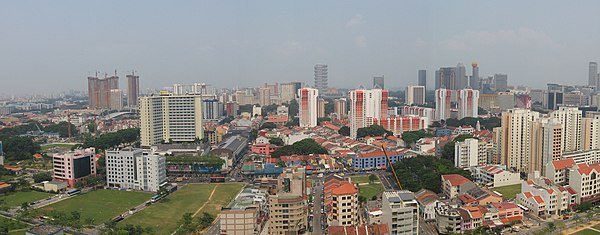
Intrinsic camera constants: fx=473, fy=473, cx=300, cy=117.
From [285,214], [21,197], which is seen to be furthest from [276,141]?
[285,214]

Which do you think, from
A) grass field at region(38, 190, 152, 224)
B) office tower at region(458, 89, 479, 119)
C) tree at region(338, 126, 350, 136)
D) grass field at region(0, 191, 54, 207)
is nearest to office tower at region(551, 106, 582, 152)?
tree at region(338, 126, 350, 136)

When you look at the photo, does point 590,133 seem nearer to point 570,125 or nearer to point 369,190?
point 570,125

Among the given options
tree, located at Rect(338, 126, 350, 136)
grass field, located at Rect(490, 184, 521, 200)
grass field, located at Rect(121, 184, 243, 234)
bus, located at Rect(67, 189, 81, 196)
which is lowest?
grass field, located at Rect(121, 184, 243, 234)

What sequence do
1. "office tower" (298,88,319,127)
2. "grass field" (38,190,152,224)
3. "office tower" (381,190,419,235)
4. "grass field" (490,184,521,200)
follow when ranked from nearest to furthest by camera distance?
"office tower" (381,190,419,235) < "grass field" (38,190,152,224) < "grass field" (490,184,521,200) < "office tower" (298,88,319,127)

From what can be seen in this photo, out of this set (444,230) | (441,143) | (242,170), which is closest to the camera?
(444,230)

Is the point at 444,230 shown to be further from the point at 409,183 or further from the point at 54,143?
the point at 54,143

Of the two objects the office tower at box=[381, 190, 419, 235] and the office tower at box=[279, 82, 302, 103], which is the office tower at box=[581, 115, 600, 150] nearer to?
the office tower at box=[381, 190, 419, 235]

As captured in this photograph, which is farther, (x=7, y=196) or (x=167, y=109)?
(x=167, y=109)

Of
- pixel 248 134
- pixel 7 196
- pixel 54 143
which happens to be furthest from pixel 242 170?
pixel 54 143
